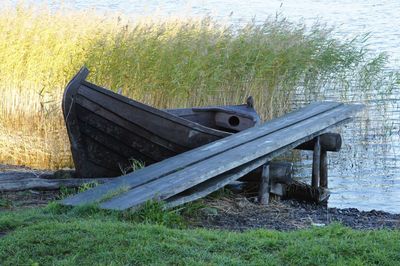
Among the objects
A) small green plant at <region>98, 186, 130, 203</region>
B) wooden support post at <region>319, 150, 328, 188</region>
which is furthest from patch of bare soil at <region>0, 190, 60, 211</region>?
wooden support post at <region>319, 150, 328, 188</region>

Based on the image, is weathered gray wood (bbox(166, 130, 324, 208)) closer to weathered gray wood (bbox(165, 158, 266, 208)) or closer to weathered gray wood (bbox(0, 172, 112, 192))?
weathered gray wood (bbox(165, 158, 266, 208))

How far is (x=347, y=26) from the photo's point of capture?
23609 mm

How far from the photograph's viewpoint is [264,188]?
Result: 345 inches

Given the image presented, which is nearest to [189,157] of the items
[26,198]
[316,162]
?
[26,198]

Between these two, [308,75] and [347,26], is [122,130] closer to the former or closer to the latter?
[308,75]

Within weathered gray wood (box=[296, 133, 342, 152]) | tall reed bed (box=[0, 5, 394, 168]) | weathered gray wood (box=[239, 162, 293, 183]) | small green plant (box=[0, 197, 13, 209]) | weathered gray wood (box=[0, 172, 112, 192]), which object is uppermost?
tall reed bed (box=[0, 5, 394, 168])

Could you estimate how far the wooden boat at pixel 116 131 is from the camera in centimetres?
895

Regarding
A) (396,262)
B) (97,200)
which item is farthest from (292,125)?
(396,262)

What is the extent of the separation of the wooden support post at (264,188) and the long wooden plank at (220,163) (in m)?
0.34

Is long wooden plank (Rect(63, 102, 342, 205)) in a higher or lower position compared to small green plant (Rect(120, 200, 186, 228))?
higher

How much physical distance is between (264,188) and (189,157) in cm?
Result: 105

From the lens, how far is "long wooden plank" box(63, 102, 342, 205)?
7.08 m

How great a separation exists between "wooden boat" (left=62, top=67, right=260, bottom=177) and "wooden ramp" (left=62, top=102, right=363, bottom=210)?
57cm

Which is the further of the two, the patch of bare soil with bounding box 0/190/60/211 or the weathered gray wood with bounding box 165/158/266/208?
the patch of bare soil with bounding box 0/190/60/211
